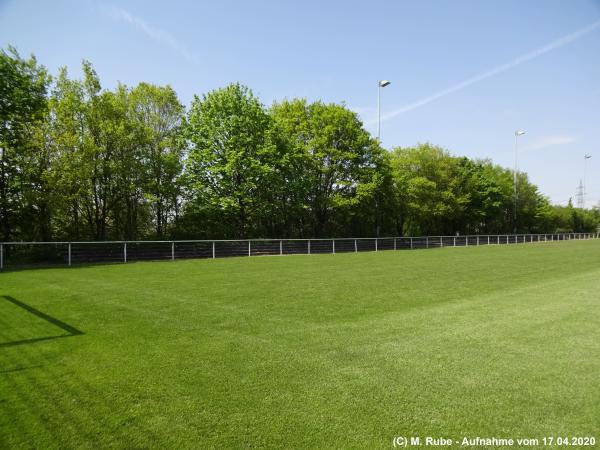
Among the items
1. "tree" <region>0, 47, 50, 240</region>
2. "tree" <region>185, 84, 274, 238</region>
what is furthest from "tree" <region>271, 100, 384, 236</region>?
"tree" <region>0, 47, 50, 240</region>

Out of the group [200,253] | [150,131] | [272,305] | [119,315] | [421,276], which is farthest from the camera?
[150,131]

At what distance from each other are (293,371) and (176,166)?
24.9 metres

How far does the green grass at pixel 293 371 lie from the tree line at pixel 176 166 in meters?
16.4

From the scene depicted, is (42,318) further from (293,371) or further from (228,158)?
(228,158)

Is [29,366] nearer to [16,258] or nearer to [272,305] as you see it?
[272,305]

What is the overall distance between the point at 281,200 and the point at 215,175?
6908 millimetres

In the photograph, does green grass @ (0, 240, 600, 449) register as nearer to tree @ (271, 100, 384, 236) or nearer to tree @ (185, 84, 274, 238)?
tree @ (185, 84, 274, 238)

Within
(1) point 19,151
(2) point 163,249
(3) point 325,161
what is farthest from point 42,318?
(3) point 325,161

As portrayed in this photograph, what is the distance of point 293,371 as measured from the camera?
3.74 metres

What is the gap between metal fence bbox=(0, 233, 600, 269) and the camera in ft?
48.4

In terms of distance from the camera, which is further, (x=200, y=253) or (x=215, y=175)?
(x=215, y=175)

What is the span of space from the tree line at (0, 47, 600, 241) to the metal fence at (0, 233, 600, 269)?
16.2ft

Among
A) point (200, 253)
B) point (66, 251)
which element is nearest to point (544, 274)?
point (200, 253)

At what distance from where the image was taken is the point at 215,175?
1047 inches
